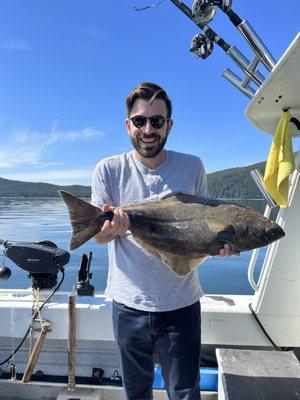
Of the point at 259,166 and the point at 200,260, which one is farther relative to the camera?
the point at 259,166

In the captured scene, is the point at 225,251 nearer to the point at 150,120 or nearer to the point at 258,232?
the point at 258,232

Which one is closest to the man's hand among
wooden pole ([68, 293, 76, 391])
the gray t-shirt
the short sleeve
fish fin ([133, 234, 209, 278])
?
fish fin ([133, 234, 209, 278])

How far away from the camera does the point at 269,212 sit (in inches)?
159

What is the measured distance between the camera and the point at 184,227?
279cm

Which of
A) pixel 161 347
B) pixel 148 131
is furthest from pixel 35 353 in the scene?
pixel 148 131

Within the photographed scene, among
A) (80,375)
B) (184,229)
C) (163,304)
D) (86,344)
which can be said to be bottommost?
(80,375)

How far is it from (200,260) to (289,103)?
4.97 ft

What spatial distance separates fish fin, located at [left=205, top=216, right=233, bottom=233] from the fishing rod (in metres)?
1.28

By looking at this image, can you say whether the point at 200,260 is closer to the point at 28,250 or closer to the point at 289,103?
the point at 289,103

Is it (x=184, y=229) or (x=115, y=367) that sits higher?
(x=184, y=229)

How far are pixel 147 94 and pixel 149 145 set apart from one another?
0.36 m

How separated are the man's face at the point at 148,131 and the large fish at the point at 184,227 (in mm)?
379

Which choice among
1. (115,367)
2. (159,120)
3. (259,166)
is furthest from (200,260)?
(115,367)

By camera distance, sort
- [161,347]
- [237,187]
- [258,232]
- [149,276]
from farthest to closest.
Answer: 1. [237,187]
2. [161,347]
3. [149,276]
4. [258,232]
